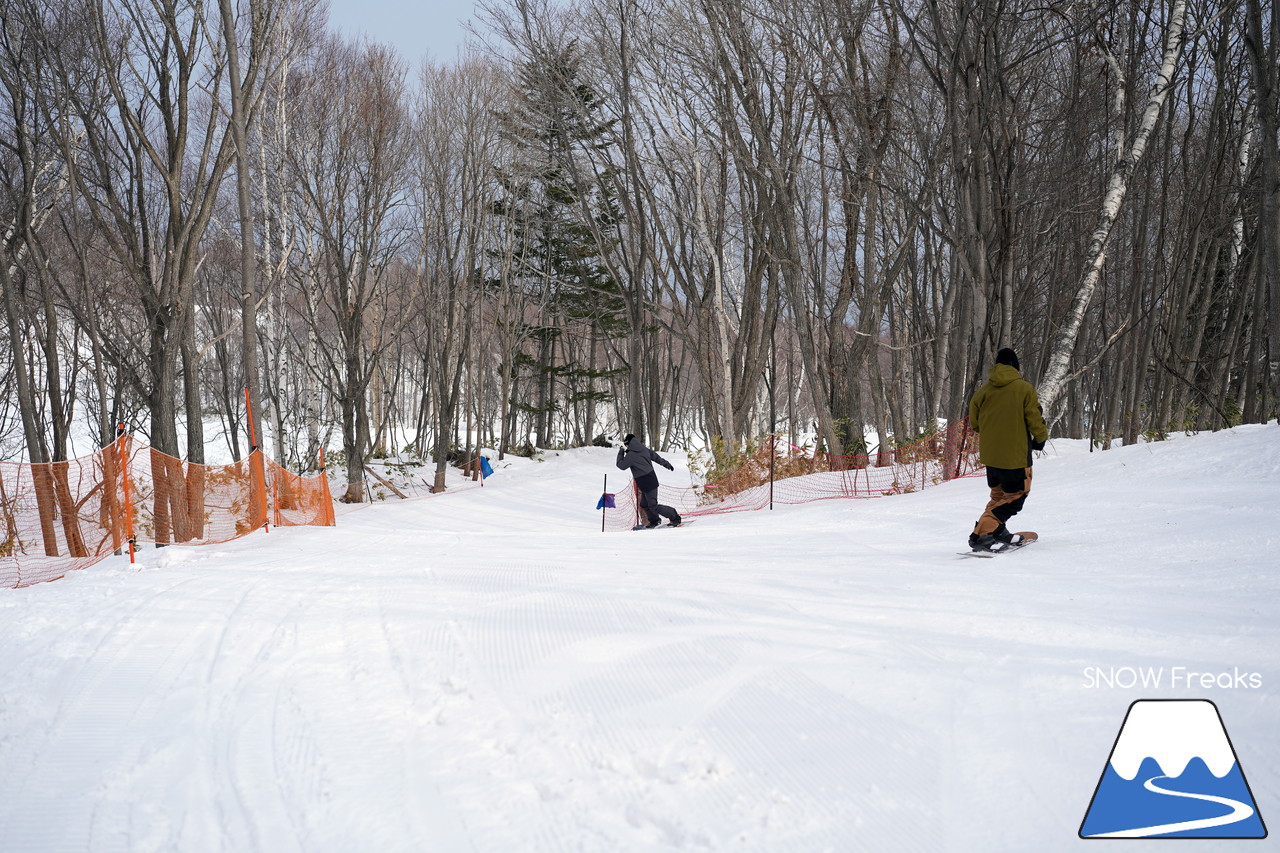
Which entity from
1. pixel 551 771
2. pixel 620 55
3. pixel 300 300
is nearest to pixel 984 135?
pixel 620 55

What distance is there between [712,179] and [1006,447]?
54.0 feet

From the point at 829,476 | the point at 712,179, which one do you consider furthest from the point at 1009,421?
the point at 712,179

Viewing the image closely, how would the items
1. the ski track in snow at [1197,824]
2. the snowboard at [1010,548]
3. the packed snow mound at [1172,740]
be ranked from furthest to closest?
the snowboard at [1010,548] < the packed snow mound at [1172,740] < the ski track in snow at [1197,824]

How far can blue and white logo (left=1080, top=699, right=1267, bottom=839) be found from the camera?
97.3 inches

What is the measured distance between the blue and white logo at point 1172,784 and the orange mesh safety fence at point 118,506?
343 inches

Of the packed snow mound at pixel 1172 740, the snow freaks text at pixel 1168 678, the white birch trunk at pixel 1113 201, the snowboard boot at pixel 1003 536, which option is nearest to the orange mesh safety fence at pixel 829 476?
the white birch trunk at pixel 1113 201

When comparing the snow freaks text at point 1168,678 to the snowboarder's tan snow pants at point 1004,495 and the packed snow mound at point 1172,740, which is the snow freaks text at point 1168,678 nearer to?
the packed snow mound at point 1172,740

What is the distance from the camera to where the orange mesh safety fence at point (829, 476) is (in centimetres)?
1380

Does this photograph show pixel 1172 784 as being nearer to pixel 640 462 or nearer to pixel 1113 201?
pixel 640 462

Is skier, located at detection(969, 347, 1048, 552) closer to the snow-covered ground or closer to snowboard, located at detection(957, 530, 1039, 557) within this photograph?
snowboard, located at detection(957, 530, 1039, 557)

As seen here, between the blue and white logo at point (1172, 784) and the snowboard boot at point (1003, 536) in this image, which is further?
the snowboard boot at point (1003, 536)

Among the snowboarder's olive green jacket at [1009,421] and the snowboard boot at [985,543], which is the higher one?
the snowboarder's olive green jacket at [1009,421]

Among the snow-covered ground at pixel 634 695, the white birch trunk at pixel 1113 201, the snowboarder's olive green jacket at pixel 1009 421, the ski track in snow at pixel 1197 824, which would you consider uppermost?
the white birch trunk at pixel 1113 201

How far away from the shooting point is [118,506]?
895 cm
